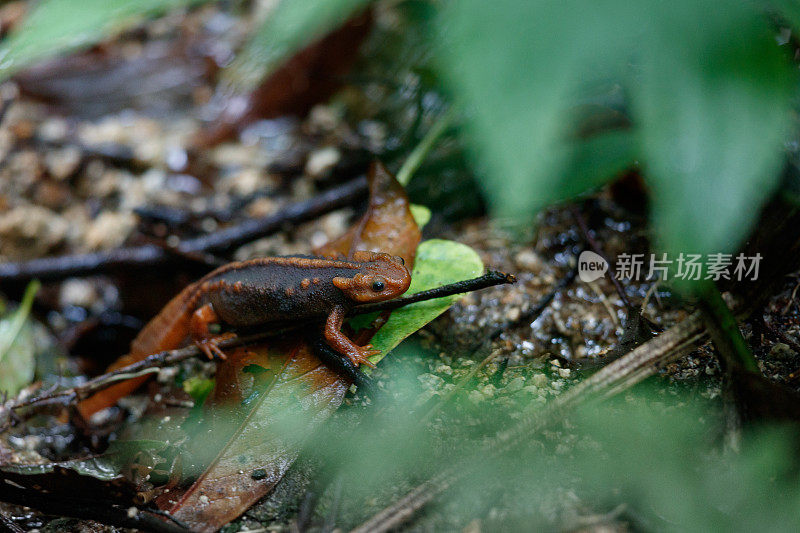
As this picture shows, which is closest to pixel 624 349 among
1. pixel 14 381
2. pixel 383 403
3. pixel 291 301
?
pixel 383 403

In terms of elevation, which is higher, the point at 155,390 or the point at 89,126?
the point at 89,126

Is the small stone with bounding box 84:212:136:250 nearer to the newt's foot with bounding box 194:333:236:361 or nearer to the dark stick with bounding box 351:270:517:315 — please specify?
the newt's foot with bounding box 194:333:236:361

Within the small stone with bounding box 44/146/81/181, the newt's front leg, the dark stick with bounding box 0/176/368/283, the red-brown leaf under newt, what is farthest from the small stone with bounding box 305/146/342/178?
the small stone with bounding box 44/146/81/181

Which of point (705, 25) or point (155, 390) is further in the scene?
point (155, 390)

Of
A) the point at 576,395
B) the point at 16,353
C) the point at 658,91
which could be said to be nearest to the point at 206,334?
the point at 16,353

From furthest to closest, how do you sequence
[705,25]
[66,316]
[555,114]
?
1. [66,316]
2. [705,25]
3. [555,114]

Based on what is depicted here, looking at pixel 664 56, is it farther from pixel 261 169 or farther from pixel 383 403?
pixel 261 169
